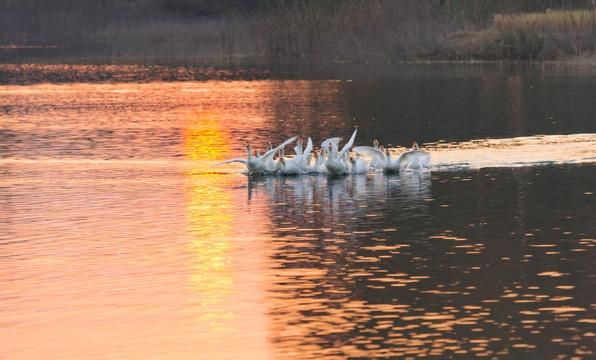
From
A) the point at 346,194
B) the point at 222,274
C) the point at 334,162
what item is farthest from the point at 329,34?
the point at 222,274

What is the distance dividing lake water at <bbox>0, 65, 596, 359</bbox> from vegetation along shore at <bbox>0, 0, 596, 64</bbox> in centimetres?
2656

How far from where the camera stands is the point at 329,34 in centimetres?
6606

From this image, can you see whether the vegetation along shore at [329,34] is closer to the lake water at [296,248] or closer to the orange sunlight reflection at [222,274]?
the lake water at [296,248]

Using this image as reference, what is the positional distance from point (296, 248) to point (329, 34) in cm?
5205

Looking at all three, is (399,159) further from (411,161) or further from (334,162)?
(334,162)

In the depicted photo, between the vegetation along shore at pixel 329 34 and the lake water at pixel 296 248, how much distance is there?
2656 centimetres

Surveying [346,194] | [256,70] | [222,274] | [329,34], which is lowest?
[222,274]

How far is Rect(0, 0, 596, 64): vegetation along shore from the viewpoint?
57906 mm

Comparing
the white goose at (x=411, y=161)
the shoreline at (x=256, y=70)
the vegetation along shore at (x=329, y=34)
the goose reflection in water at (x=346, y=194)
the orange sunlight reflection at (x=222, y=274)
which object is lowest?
the orange sunlight reflection at (x=222, y=274)

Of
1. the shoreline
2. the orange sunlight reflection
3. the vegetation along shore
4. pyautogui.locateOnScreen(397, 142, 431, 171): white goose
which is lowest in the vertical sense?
the orange sunlight reflection

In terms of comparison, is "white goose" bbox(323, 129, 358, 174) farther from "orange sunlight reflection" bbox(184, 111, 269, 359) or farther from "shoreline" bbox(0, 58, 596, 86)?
"shoreline" bbox(0, 58, 596, 86)

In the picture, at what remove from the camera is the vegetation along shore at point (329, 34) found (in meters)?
57.9

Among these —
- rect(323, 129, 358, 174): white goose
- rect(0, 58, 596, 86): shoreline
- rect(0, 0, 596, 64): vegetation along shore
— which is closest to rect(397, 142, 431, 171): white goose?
rect(323, 129, 358, 174): white goose

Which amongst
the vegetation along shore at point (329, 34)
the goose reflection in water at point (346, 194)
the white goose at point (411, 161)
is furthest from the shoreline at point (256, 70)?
the goose reflection in water at point (346, 194)
